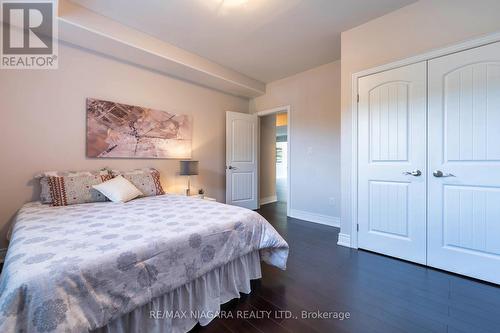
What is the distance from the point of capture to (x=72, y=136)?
8.75 ft

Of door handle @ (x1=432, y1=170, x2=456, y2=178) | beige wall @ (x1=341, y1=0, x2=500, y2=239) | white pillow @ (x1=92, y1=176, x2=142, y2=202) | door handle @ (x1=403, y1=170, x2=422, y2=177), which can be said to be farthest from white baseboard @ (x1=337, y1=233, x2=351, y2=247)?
white pillow @ (x1=92, y1=176, x2=142, y2=202)

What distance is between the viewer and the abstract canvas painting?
9.21 ft

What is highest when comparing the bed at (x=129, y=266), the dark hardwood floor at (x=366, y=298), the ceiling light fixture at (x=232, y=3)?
the ceiling light fixture at (x=232, y=3)

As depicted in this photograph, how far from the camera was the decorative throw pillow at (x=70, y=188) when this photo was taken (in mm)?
2248

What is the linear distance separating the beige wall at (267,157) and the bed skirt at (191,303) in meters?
3.64

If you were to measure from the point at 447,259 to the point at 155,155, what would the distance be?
3.70m

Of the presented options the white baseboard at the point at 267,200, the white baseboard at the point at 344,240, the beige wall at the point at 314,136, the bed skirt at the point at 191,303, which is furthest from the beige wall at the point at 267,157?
the bed skirt at the point at 191,303

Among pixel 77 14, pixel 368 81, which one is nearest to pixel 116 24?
pixel 77 14

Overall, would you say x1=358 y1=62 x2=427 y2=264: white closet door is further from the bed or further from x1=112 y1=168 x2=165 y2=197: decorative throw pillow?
x1=112 y1=168 x2=165 y2=197: decorative throw pillow

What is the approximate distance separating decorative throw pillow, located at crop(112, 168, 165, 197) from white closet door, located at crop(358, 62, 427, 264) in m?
2.58

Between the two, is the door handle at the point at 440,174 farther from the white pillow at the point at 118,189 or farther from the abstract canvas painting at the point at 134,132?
the abstract canvas painting at the point at 134,132

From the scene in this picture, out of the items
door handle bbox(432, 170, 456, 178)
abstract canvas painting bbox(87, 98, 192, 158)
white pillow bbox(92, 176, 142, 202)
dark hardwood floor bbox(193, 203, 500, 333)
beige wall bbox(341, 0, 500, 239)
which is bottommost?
dark hardwood floor bbox(193, 203, 500, 333)

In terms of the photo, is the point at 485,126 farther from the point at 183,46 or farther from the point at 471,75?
the point at 183,46

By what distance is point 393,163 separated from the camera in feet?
7.72
